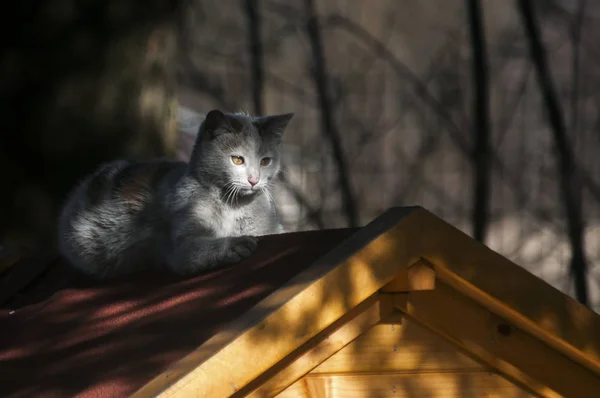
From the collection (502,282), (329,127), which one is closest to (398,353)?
(502,282)

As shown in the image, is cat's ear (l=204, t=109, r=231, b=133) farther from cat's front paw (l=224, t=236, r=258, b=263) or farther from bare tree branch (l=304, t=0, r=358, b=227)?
bare tree branch (l=304, t=0, r=358, b=227)

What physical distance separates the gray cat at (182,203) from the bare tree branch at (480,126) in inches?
178

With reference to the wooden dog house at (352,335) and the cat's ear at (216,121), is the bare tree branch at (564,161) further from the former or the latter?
the wooden dog house at (352,335)

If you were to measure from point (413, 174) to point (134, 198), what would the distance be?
15.2ft

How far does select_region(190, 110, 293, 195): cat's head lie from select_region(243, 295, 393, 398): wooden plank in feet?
4.63

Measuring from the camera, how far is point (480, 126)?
8.08m

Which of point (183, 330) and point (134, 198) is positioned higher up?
point (134, 198)

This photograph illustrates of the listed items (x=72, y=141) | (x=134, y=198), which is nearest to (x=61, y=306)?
(x=134, y=198)

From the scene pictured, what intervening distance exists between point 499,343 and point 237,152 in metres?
1.57

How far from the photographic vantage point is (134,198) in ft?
12.0

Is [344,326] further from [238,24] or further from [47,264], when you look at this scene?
[238,24]

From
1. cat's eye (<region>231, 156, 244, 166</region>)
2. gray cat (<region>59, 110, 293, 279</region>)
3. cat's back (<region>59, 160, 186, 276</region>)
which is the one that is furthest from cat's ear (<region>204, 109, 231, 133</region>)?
cat's back (<region>59, 160, 186, 276</region>)

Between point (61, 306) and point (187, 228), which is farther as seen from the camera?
point (187, 228)

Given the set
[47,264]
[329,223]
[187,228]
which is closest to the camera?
[187,228]
